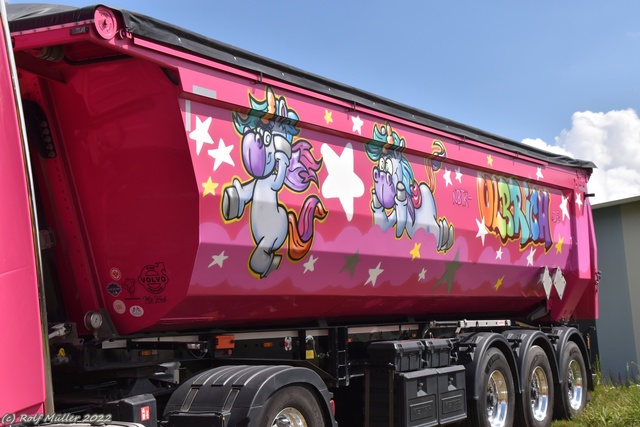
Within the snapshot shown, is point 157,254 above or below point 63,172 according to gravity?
below

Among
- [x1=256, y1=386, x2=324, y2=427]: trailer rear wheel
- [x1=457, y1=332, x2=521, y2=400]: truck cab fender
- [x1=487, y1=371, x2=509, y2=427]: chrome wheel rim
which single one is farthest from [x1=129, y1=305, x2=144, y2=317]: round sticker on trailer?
[x1=487, y1=371, x2=509, y2=427]: chrome wheel rim

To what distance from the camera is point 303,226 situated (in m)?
6.39

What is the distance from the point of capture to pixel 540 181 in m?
10.3

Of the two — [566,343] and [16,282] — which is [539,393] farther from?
[16,282]

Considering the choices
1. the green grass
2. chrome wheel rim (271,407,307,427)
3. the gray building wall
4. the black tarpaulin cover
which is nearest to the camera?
the black tarpaulin cover

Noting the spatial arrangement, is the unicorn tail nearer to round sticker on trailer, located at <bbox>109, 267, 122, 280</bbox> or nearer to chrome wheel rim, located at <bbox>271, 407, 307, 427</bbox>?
chrome wheel rim, located at <bbox>271, 407, 307, 427</bbox>

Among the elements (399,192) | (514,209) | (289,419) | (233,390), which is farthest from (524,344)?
(233,390)

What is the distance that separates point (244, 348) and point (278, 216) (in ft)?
3.85

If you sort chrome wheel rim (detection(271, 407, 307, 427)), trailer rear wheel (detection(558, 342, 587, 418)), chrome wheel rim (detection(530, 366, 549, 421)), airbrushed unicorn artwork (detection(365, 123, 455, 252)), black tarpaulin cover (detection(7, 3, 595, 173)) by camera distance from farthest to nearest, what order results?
trailer rear wheel (detection(558, 342, 587, 418))
chrome wheel rim (detection(530, 366, 549, 421))
airbrushed unicorn artwork (detection(365, 123, 455, 252))
chrome wheel rim (detection(271, 407, 307, 427))
black tarpaulin cover (detection(7, 3, 595, 173))

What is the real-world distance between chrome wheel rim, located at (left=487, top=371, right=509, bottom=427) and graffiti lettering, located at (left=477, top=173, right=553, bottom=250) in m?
1.57

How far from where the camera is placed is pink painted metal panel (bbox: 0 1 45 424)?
13.1 feet

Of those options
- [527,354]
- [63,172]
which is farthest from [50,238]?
[527,354]

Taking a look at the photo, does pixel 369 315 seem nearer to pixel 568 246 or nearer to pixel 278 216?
pixel 278 216

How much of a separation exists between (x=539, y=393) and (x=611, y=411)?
0.88 metres
